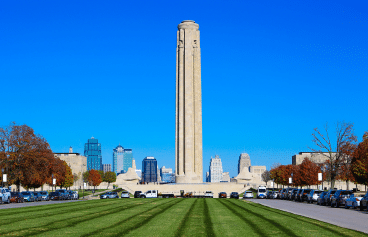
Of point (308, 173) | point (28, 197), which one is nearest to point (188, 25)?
point (308, 173)

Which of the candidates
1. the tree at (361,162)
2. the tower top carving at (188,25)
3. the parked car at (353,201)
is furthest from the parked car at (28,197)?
the tower top carving at (188,25)

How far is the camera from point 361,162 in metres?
75.2

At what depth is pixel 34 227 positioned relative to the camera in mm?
19750

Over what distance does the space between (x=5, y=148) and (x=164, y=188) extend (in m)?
37.2

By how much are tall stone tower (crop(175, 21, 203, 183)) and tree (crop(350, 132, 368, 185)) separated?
4123cm

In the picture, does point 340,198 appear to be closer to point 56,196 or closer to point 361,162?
point 361,162

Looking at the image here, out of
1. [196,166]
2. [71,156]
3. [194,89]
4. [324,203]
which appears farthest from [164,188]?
[71,156]

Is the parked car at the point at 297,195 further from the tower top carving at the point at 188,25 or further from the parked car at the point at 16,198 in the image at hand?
the tower top carving at the point at 188,25

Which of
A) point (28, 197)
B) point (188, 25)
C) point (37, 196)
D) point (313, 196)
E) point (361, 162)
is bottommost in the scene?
point (37, 196)

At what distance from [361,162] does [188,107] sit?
4567 centimetres

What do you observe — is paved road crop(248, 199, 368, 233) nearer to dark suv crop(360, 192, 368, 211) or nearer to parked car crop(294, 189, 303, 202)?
dark suv crop(360, 192, 368, 211)

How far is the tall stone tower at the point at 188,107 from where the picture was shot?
358 ft

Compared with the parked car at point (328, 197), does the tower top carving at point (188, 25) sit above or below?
above

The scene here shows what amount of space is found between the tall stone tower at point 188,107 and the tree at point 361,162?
135 feet
